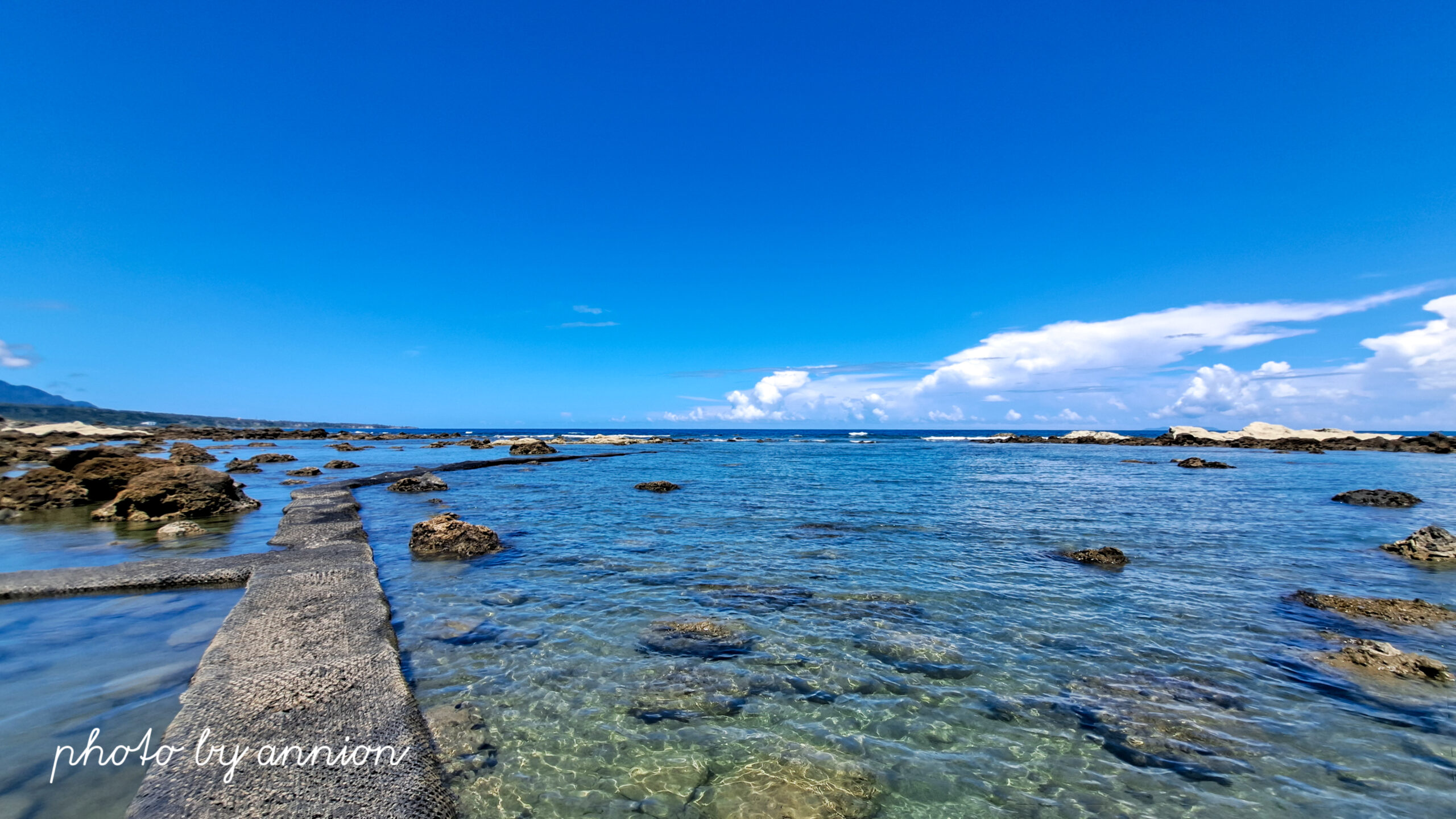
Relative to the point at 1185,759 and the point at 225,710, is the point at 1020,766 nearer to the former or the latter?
the point at 1185,759

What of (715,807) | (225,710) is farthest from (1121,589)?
(225,710)

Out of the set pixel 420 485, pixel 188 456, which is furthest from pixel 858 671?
pixel 188 456

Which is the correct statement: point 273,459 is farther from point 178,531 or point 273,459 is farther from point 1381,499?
point 1381,499

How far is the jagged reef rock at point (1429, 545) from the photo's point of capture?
38.4 feet

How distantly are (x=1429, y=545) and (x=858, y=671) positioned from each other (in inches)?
583

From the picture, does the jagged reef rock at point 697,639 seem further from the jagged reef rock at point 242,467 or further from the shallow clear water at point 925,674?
the jagged reef rock at point 242,467

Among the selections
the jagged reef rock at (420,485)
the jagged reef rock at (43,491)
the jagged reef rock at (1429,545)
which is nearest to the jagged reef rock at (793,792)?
the jagged reef rock at (1429,545)

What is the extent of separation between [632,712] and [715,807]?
1.62 m

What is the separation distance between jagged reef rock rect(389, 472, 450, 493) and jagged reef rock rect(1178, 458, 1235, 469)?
45.1 meters

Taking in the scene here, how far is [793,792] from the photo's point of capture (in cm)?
443

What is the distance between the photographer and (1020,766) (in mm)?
4812

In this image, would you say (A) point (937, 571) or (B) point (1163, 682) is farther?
(A) point (937, 571)

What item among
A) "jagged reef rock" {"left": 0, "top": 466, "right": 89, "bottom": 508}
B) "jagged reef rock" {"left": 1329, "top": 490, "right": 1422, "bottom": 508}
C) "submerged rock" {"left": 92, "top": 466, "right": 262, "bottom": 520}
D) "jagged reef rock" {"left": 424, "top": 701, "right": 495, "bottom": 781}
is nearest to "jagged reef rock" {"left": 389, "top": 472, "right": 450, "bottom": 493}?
"submerged rock" {"left": 92, "top": 466, "right": 262, "bottom": 520}

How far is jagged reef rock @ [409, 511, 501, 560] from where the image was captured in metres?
12.1
